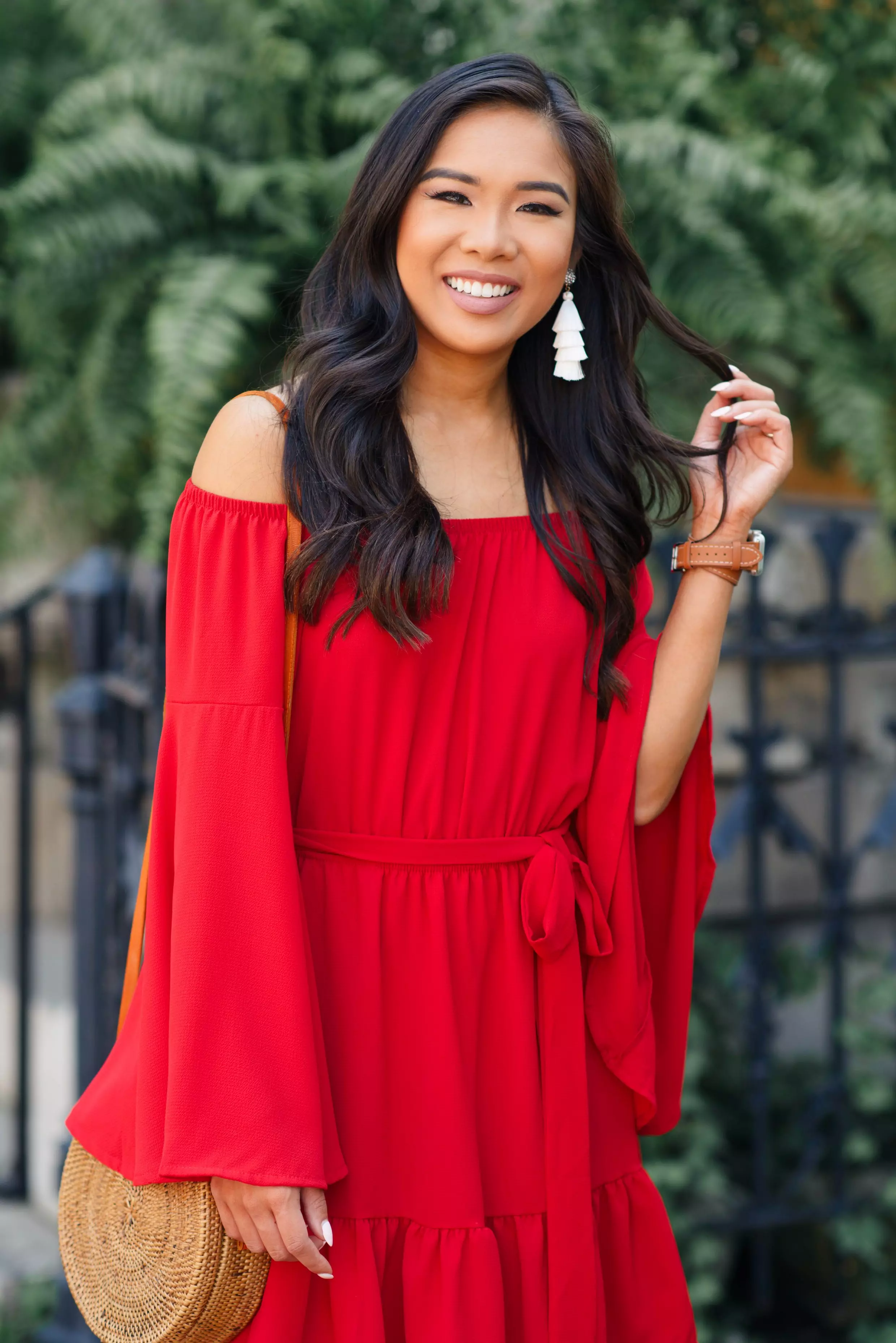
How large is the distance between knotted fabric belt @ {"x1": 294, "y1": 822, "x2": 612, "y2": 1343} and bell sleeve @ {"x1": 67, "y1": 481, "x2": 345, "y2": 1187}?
0.54ft

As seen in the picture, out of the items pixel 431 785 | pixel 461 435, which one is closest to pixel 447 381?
pixel 461 435

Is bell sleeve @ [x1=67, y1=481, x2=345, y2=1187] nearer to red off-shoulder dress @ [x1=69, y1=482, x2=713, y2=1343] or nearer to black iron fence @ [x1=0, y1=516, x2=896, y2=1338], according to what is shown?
red off-shoulder dress @ [x1=69, y1=482, x2=713, y2=1343]

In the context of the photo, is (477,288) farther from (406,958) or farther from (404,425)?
(406,958)

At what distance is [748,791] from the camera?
2.91 metres

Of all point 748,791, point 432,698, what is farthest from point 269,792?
point 748,791

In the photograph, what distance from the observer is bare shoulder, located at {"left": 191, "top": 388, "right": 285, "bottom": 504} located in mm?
1617

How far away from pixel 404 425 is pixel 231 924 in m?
0.69

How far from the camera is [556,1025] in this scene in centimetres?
172

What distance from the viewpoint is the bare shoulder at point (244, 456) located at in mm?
1617

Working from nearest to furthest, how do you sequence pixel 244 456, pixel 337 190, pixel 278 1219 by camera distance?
pixel 278 1219 → pixel 244 456 → pixel 337 190

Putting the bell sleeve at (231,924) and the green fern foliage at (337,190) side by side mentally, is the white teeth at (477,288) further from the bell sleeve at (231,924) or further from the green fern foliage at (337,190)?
the green fern foliage at (337,190)

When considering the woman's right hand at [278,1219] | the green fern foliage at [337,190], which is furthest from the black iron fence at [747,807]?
the woman's right hand at [278,1219]

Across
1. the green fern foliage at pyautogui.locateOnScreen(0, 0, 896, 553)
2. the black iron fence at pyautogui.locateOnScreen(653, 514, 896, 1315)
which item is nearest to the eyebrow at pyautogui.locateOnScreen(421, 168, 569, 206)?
the black iron fence at pyautogui.locateOnScreen(653, 514, 896, 1315)

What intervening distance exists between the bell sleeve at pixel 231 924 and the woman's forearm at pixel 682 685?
55 cm
